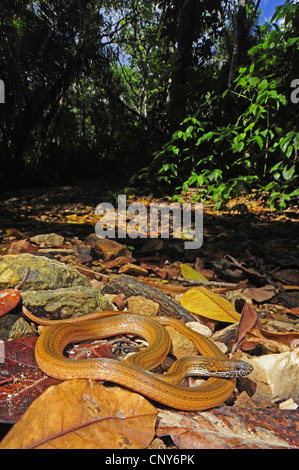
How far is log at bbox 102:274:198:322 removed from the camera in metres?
2.07

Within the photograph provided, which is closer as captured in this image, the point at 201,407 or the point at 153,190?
the point at 201,407

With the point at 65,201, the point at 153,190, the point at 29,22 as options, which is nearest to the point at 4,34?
the point at 29,22

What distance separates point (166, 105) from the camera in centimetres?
878

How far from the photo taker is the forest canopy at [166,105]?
16.7ft

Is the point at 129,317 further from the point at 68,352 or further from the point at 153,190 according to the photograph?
the point at 153,190

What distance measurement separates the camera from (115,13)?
45.4 ft

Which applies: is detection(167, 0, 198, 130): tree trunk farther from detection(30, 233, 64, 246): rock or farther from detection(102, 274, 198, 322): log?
detection(102, 274, 198, 322): log

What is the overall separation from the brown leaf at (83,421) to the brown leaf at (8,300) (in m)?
0.62

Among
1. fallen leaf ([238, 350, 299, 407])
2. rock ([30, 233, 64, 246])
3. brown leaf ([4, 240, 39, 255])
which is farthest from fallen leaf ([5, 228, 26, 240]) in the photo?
fallen leaf ([238, 350, 299, 407])

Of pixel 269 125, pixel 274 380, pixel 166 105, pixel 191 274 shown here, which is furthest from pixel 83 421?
pixel 166 105

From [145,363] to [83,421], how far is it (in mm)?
542

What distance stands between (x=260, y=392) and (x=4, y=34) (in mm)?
Answer: 11881

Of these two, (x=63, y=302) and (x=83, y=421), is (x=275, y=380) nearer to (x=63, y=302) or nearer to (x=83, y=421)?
(x=83, y=421)

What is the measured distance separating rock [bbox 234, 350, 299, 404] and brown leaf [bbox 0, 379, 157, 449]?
0.67 m
